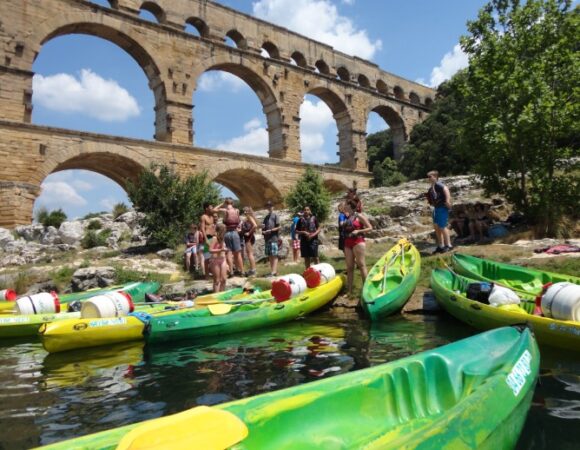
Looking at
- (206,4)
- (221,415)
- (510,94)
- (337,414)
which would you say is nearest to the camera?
(221,415)

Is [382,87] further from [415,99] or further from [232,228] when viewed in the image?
[232,228]

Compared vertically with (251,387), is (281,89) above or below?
above

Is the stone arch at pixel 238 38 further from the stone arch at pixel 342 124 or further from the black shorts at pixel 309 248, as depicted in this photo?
the black shorts at pixel 309 248

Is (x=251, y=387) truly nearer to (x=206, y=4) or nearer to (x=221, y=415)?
(x=221, y=415)

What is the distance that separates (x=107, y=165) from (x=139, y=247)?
6.90m

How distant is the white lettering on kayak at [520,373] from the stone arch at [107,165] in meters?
17.5

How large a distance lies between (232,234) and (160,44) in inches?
598

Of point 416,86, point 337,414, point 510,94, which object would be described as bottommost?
point 337,414

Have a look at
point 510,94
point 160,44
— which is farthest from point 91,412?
point 160,44

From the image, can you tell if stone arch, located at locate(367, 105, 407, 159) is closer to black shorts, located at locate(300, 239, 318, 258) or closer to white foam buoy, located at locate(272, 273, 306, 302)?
black shorts, located at locate(300, 239, 318, 258)

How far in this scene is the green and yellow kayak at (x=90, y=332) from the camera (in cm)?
504

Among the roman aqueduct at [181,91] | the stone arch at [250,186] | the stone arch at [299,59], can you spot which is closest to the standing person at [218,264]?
the roman aqueduct at [181,91]

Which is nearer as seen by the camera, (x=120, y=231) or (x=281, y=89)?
(x=120, y=231)

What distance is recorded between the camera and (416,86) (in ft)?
114
